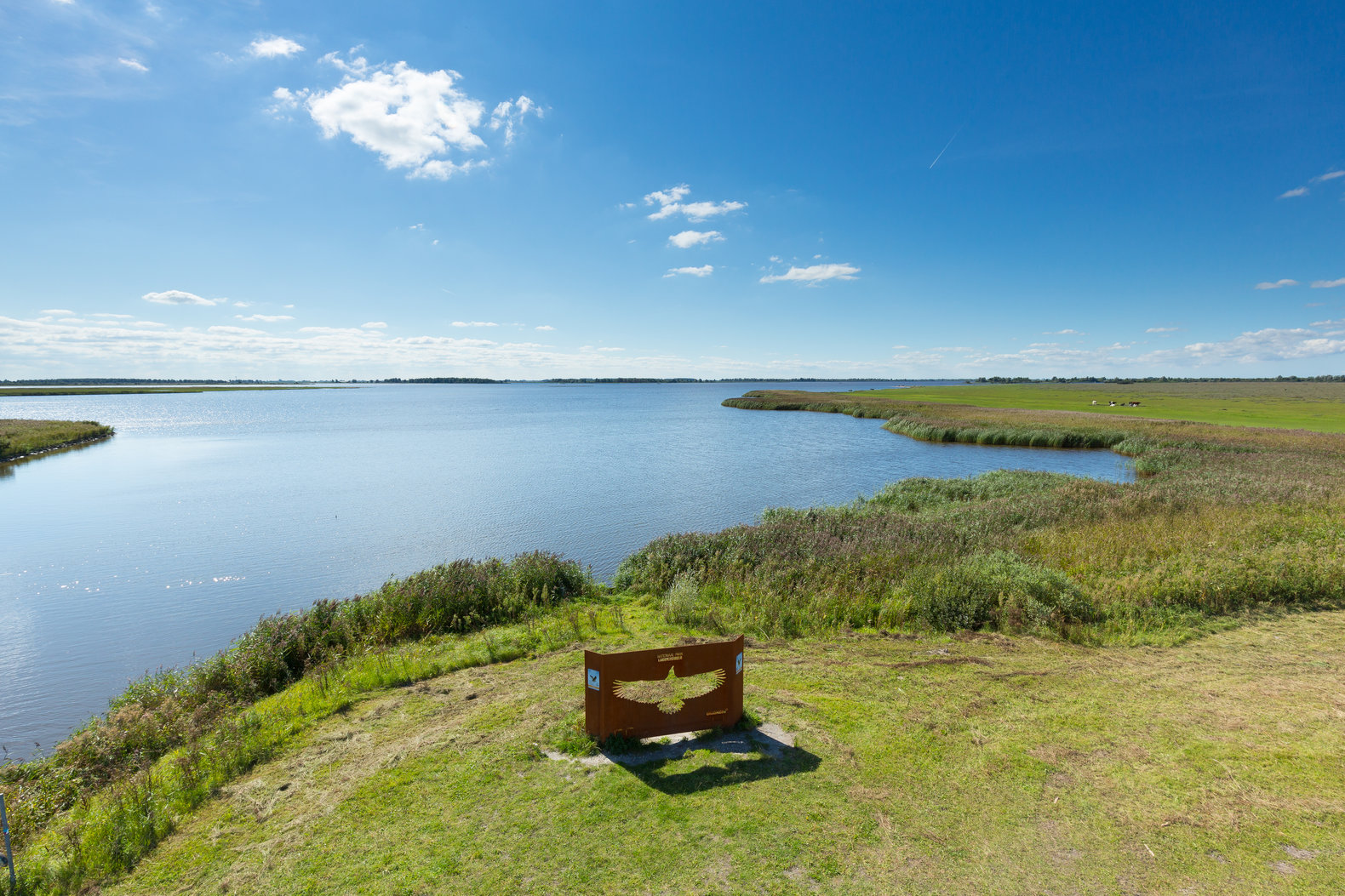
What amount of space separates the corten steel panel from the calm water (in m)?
9.97

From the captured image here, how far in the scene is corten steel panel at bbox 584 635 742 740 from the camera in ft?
22.2

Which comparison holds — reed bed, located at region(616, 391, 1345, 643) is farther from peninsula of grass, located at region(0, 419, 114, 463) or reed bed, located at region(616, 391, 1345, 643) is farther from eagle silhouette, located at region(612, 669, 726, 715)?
peninsula of grass, located at region(0, 419, 114, 463)

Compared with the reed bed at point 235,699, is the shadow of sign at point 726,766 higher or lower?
higher

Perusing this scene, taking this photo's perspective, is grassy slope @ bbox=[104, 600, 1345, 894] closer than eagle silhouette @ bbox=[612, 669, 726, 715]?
Yes

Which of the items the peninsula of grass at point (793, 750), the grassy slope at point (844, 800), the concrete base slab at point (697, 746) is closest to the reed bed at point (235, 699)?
the peninsula of grass at point (793, 750)

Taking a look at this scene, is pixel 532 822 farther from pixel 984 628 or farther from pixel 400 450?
pixel 400 450

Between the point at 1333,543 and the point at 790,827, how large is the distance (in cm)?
1780

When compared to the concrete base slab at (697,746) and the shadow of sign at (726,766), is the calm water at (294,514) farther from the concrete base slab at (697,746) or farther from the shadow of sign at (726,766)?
the shadow of sign at (726,766)

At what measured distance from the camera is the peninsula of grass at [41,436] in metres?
42.8

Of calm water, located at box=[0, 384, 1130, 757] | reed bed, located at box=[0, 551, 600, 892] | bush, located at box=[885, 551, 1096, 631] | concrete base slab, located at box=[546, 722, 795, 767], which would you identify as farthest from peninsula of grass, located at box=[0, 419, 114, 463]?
bush, located at box=[885, 551, 1096, 631]

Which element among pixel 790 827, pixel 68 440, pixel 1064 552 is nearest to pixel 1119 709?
pixel 790 827

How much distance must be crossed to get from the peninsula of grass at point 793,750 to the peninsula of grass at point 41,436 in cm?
5110

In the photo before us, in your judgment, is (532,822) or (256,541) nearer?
(532,822)

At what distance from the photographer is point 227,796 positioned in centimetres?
629
